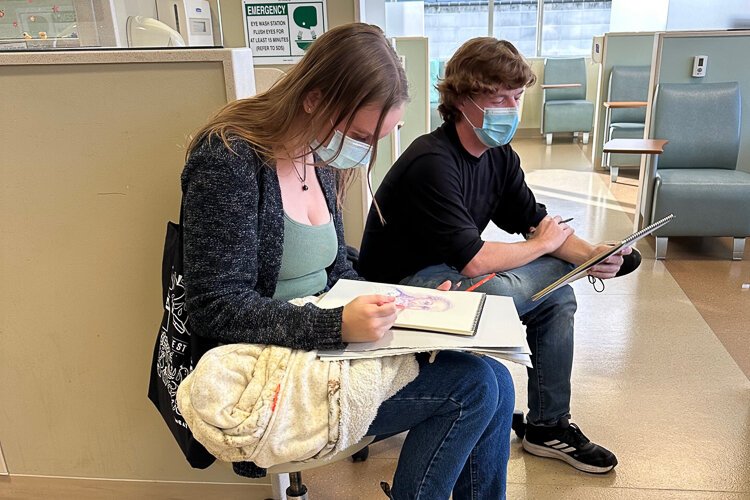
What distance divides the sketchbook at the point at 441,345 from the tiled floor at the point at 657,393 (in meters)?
0.77

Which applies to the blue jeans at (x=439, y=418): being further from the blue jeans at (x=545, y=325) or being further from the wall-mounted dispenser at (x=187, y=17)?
the wall-mounted dispenser at (x=187, y=17)

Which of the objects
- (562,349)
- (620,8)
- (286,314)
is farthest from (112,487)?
(620,8)

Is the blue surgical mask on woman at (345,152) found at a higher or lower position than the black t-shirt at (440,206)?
higher

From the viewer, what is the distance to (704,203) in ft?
10.7

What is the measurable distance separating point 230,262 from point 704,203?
3008mm

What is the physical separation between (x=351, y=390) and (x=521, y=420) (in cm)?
105

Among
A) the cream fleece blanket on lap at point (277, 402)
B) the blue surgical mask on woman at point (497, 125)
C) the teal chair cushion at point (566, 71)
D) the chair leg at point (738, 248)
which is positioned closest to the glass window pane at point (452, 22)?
the teal chair cushion at point (566, 71)

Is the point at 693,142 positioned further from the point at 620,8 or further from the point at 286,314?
the point at 620,8

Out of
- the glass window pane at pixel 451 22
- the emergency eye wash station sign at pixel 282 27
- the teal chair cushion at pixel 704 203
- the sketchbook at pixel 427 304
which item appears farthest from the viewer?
the glass window pane at pixel 451 22

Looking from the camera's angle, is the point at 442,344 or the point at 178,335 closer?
the point at 442,344

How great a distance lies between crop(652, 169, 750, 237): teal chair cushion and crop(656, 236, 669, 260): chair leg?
0.10 feet

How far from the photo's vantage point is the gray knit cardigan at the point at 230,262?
40.3 inches

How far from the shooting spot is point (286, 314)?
3.43 feet

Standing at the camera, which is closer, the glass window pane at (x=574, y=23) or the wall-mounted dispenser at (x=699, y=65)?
the wall-mounted dispenser at (x=699, y=65)
